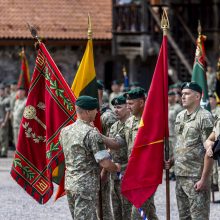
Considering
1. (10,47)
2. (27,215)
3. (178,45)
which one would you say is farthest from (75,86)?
(10,47)

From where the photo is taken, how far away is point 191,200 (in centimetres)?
1014

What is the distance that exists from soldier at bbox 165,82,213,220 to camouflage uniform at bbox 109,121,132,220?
0.89 m

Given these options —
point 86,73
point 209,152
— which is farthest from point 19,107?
point 209,152

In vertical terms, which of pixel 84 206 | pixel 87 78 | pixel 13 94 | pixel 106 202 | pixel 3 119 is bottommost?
pixel 3 119

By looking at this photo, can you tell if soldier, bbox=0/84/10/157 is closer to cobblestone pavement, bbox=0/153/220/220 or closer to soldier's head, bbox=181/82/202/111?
cobblestone pavement, bbox=0/153/220/220

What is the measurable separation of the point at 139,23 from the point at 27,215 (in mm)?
16345

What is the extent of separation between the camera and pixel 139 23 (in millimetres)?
29203

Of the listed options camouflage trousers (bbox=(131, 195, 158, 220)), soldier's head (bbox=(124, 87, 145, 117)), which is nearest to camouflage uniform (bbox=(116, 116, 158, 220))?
camouflage trousers (bbox=(131, 195, 158, 220))

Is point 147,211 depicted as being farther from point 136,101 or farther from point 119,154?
point 136,101

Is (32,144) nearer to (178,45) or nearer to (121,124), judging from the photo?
(121,124)

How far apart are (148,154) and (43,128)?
1604 mm

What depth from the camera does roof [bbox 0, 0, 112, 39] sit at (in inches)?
1238

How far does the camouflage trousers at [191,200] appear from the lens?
10.1m

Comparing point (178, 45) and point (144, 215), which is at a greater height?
point (178, 45)
